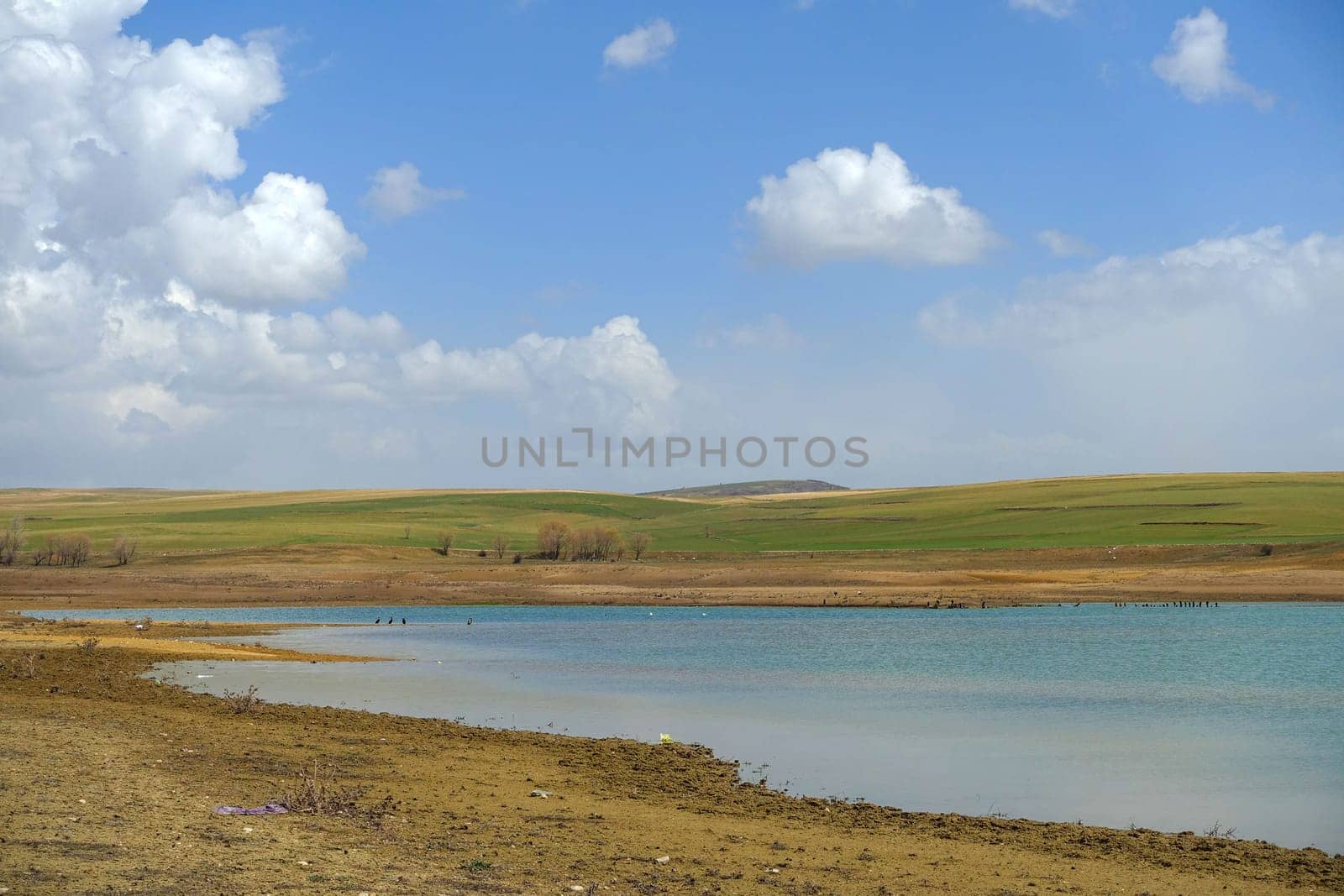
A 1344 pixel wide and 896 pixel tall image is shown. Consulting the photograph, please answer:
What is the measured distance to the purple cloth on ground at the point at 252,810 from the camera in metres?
13.4

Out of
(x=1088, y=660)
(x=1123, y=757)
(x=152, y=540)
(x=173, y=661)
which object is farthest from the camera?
(x=152, y=540)

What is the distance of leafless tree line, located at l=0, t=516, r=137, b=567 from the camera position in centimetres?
9356

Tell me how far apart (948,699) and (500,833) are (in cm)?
1581

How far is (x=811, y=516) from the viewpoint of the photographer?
13912 centimetres

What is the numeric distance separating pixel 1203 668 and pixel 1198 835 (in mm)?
19949

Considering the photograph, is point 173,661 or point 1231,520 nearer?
point 173,661

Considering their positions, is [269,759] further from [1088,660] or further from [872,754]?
[1088,660]

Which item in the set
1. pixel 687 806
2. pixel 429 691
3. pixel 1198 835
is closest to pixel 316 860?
pixel 687 806

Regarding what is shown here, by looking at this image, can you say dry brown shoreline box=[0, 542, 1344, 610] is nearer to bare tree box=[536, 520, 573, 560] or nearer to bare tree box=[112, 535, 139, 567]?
bare tree box=[112, 535, 139, 567]

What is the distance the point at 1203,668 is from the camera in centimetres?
3272

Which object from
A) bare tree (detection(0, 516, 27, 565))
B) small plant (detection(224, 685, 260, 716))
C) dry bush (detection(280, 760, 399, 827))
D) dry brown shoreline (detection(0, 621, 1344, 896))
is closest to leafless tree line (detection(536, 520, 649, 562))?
bare tree (detection(0, 516, 27, 565))

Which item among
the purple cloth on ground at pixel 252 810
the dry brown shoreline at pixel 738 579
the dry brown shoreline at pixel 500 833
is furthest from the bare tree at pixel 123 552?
the purple cloth on ground at pixel 252 810

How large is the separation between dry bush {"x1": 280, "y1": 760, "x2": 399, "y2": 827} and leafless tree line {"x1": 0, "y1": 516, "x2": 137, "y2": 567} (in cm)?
8824

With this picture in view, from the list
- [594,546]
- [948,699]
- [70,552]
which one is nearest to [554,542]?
[594,546]
